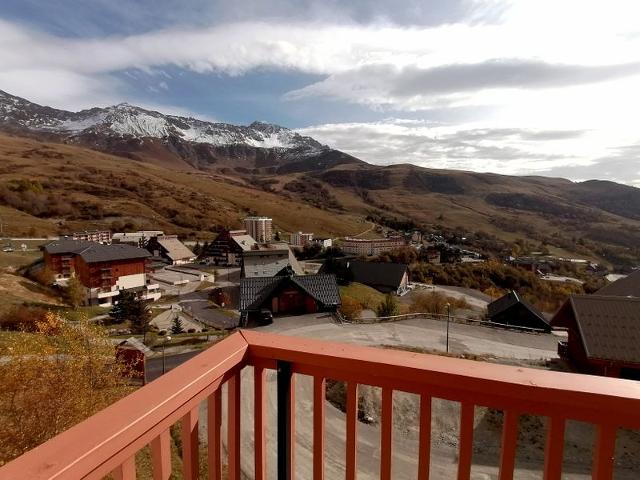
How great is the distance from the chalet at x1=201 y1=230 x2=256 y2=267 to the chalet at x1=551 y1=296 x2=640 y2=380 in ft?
169

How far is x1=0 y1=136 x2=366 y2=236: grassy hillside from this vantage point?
81.8m

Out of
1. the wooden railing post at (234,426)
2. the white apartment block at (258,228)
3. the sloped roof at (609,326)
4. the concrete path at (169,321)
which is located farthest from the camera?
the white apartment block at (258,228)

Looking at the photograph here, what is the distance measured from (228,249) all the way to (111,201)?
49.8m

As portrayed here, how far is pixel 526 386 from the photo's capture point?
5.03 ft

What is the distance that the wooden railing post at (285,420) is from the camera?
1927 millimetres

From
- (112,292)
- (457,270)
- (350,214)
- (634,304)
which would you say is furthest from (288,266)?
(350,214)

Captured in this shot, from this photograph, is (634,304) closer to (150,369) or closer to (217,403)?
(217,403)

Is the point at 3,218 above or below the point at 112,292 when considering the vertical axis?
above

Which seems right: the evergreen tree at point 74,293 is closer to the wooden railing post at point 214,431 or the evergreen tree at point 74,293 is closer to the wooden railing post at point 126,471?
the wooden railing post at point 214,431

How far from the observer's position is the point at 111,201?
9706 cm

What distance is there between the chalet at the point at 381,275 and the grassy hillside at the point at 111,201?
49.0 metres

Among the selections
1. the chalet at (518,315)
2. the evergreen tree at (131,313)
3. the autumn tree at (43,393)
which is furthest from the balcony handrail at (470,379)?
the evergreen tree at (131,313)

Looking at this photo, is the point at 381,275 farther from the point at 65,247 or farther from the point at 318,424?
the point at 318,424

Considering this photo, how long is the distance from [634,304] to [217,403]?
1897 cm
